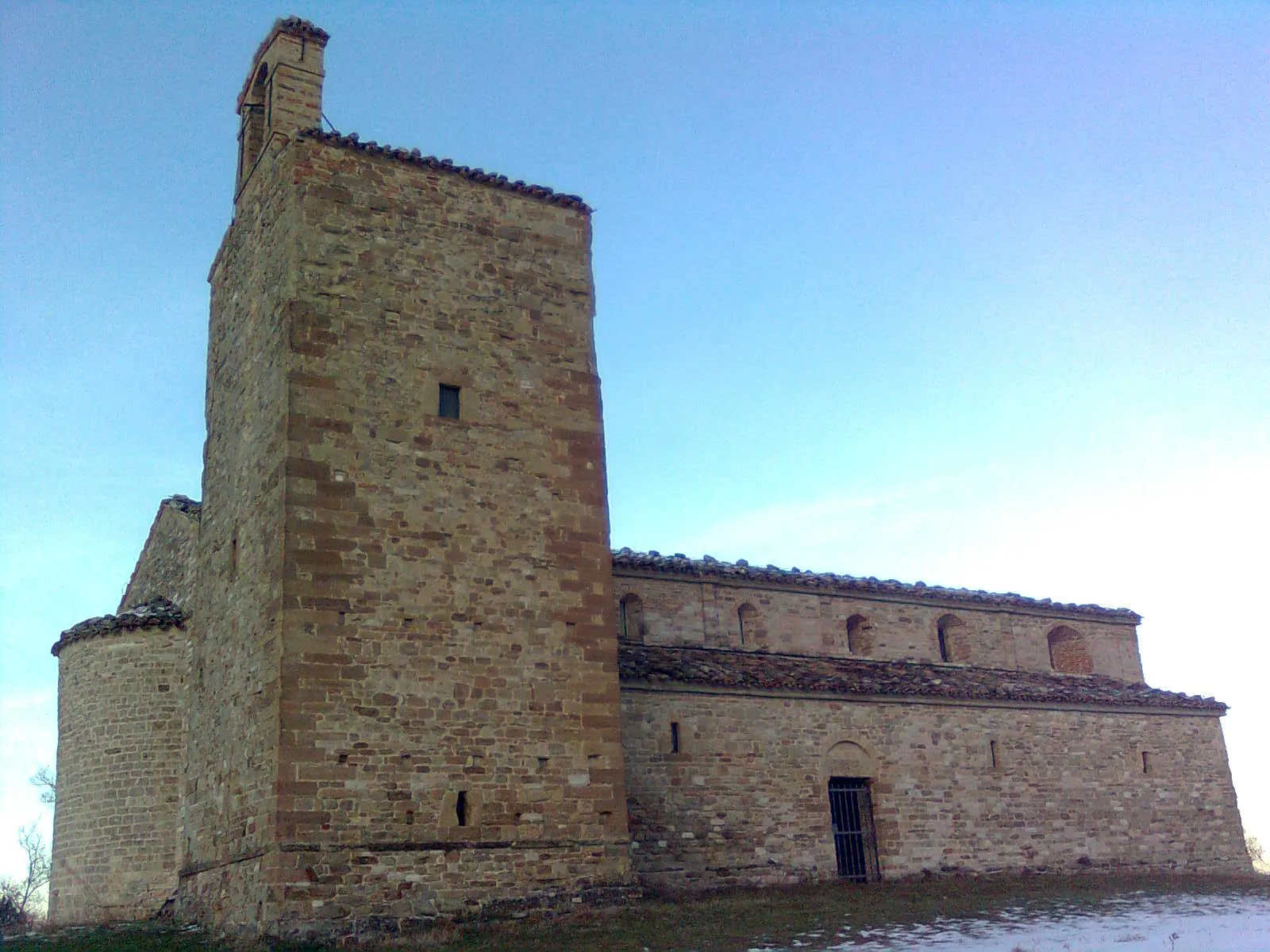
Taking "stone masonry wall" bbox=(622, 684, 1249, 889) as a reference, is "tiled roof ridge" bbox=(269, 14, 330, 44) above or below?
above

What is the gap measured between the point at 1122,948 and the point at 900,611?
44.2 ft

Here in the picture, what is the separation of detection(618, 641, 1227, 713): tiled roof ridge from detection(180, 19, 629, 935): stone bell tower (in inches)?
156

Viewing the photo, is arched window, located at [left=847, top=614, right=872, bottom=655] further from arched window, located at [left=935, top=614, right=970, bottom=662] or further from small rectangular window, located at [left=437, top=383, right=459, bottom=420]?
small rectangular window, located at [left=437, top=383, right=459, bottom=420]

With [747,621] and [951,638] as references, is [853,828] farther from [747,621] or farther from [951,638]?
[951,638]

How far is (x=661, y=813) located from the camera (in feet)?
65.4

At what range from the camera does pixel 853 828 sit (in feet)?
72.4

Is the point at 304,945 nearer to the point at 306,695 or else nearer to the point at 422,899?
the point at 422,899

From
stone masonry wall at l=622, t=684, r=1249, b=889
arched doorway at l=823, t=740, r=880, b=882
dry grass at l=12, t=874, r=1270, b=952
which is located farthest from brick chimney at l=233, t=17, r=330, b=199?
arched doorway at l=823, t=740, r=880, b=882

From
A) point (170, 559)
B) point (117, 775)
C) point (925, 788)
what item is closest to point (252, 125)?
point (170, 559)

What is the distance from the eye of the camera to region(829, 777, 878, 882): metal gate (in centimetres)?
2172

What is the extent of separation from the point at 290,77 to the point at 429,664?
30.7 feet

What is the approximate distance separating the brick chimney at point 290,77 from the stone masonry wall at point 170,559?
593 centimetres

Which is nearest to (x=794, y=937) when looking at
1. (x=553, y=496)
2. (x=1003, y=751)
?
(x=553, y=496)

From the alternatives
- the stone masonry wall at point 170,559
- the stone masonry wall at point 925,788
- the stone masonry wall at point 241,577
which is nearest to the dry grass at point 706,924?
the stone masonry wall at point 925,788
